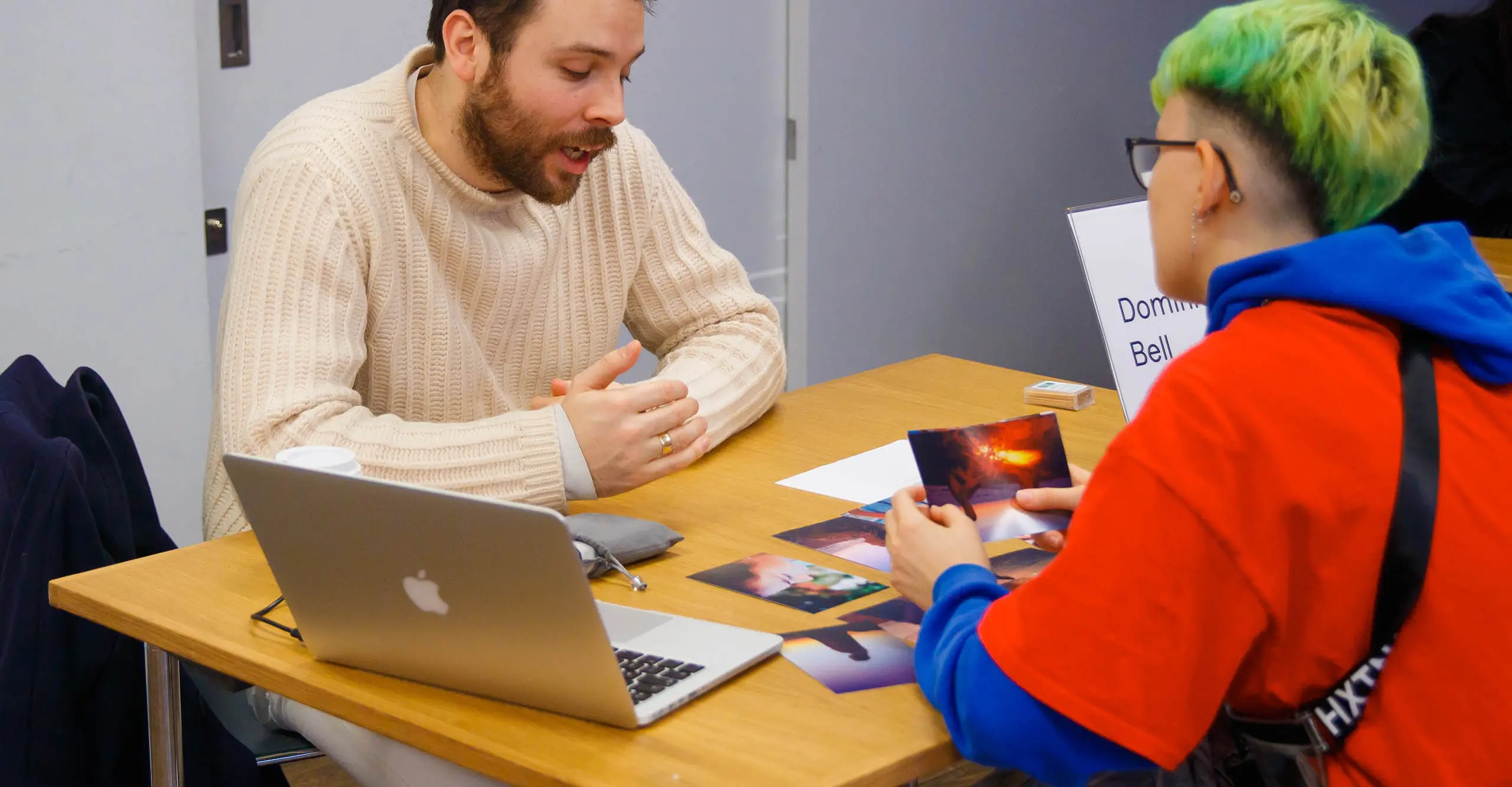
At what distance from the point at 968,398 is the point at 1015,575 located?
727 mm

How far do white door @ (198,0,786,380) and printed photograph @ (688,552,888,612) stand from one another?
1724 millimetres

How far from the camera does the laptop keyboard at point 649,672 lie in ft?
3.99

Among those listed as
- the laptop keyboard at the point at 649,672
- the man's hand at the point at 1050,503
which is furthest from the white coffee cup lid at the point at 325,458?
the man's hand at the point at 1050,503

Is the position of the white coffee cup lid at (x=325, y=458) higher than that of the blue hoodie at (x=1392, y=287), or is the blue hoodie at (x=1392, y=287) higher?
the blue hoodie at (x=1392, y=287)

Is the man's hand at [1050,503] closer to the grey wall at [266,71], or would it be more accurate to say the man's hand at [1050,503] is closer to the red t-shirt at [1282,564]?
the red t-shirt at [1282,564]

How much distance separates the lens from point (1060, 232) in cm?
478

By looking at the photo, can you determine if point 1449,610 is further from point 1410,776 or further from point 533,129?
point 533,129

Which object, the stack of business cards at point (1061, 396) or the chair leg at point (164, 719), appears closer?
the chair leg at point (164, 719)

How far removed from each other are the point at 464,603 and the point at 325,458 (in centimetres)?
34

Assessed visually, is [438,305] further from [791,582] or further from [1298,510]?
[1298,510]

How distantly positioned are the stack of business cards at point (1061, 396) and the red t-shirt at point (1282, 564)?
3.47ft

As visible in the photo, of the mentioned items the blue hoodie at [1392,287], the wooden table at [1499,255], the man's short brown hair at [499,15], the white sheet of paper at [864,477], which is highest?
the man's short brown hair at [499,15]

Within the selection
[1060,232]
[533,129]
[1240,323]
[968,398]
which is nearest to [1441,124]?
[1060,232]

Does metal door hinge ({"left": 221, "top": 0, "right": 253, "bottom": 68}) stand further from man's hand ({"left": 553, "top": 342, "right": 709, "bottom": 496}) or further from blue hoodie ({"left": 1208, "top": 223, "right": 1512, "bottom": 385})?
blue hoodie ({"left": 1208, "top": 223, "right": 1512, "bottom": 385})
